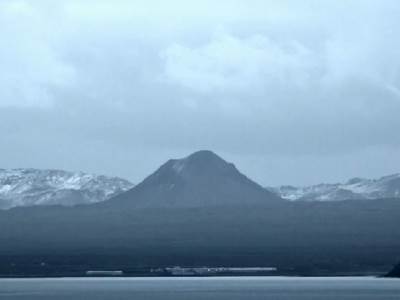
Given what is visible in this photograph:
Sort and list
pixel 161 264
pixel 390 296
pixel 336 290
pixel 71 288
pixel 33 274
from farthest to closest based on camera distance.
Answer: pixel 161 264
pixel 33 274
pixel 71 288
pixel 336 290
pixel 390 296

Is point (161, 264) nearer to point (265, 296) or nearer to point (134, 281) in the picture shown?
point (134, 281)

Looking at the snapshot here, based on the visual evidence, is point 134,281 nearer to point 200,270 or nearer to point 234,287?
point 200,270

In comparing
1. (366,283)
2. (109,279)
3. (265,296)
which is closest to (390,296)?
(265,296)

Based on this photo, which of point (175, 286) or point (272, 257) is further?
point (272, 257)

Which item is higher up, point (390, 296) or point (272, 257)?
point (272, 257)

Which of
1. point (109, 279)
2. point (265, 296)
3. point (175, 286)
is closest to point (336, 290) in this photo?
point (265, 296)

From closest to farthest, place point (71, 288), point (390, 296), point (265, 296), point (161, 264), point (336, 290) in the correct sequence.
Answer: point (390, 296)
point (265, 296)
point (336, 290)
point (71, 288)
point (161, 264)

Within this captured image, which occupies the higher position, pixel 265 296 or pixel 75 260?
pixel 75 260

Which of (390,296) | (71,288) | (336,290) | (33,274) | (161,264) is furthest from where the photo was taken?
(161,264)

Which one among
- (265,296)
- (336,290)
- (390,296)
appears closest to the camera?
(390,296)
